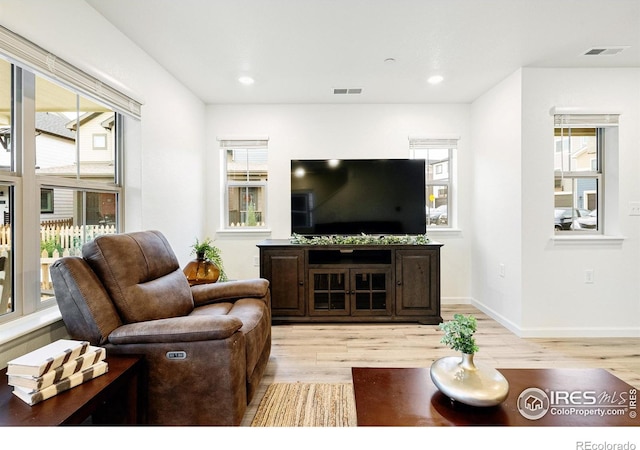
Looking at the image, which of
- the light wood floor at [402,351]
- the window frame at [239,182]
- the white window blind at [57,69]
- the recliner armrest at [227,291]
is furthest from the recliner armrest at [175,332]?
the window frame at [239,182]

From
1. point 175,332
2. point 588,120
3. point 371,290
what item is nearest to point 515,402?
point 175,332

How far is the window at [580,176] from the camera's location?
319 cm

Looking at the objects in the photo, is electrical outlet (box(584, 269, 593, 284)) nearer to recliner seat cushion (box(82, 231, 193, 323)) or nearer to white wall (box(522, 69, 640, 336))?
white wall (box(522, 69, 640, 336))

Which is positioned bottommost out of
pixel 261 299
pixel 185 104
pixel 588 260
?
pixel 261 299

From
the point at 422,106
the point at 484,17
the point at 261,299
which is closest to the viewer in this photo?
the point at 484,17

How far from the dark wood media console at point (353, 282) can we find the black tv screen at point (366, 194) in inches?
14.8

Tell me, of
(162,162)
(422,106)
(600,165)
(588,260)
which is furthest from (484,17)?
(162,162)

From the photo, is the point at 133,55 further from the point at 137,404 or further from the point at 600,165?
the point at 600,165

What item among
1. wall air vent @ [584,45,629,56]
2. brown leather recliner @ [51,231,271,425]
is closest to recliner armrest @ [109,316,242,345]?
brown leather recliner @ [51,231,271,425]

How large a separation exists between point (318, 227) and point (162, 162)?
5.72 feet

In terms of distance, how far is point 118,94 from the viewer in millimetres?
2293

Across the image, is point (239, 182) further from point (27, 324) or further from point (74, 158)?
point (27, 324)

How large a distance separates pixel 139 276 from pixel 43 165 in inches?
34.2

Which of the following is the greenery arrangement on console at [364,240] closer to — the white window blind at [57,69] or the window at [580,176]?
the window at [580,176]
